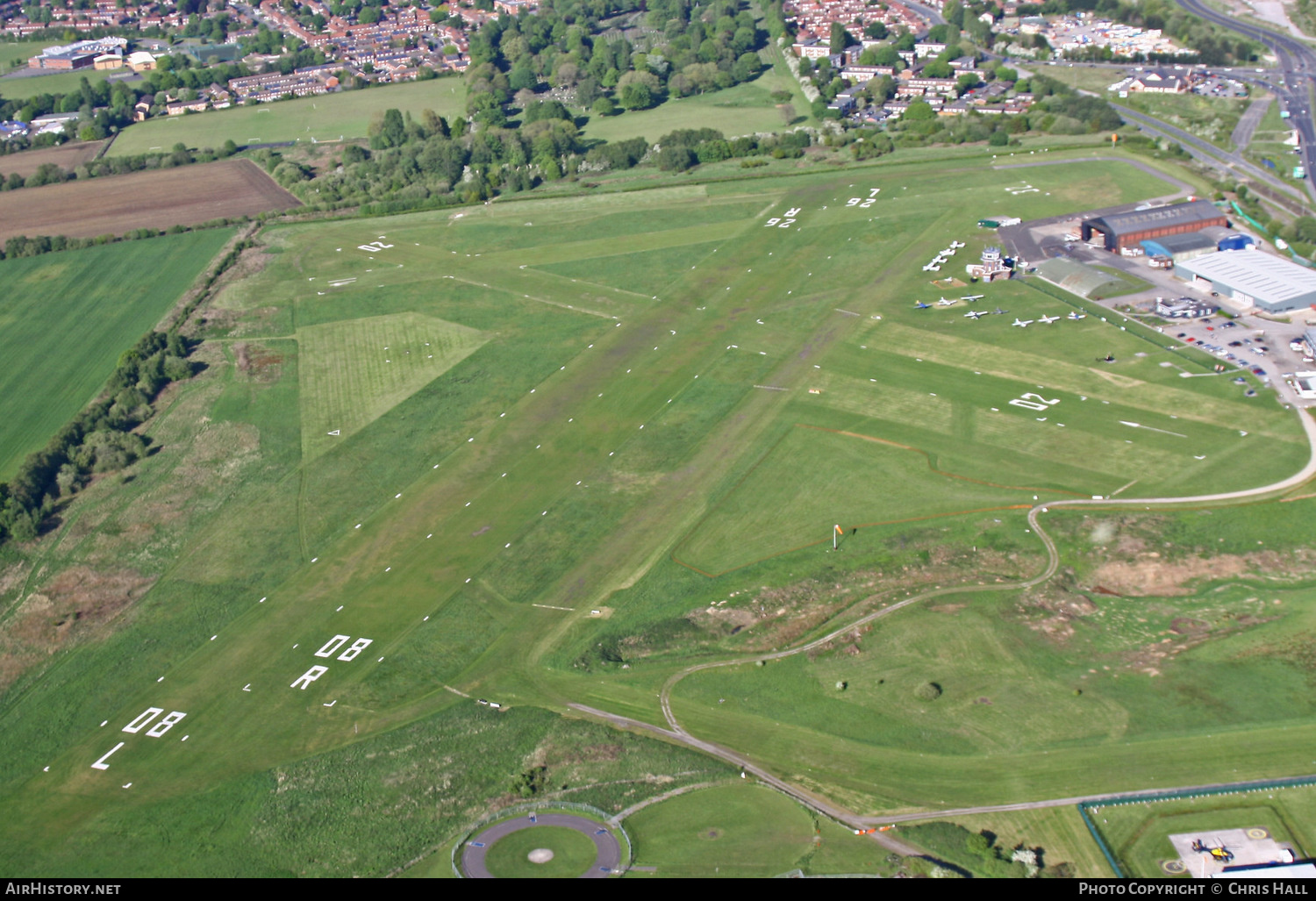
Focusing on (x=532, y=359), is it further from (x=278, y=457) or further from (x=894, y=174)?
(x=894, y=174)

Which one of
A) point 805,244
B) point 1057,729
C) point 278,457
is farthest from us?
point 805,244

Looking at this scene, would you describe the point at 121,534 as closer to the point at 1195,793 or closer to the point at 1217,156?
the point at 1195,793

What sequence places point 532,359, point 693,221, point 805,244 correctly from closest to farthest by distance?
point 532,359
point 805,244
point 693,221

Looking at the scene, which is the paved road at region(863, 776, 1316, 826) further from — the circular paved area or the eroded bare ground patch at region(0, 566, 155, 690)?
the eroded bare ground patch at region(0, 566, 155, 690)

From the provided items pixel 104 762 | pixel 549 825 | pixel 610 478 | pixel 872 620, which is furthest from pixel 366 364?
pixel 549 825

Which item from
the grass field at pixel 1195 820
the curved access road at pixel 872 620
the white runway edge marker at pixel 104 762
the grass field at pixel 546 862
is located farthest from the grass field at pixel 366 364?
the grass field at pixel 1195 820

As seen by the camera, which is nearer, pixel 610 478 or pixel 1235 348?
pixel 610 478
